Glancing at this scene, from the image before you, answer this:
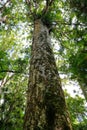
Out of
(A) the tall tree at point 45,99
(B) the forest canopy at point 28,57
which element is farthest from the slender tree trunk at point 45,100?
(B) the forest canopy at point 28,57

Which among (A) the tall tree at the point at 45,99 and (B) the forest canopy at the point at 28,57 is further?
(B) the forest canopy at the point at 28,57

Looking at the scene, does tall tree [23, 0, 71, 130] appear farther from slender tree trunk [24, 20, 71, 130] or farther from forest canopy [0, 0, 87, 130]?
forest canopy [0, 0, 87, 130]

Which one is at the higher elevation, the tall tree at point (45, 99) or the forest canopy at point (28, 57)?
the tall tree at point (45, 99)

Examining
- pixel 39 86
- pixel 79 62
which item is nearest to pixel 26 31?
pixel 79 62

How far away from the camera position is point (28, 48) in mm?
14281

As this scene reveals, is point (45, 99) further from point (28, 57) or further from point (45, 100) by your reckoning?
point (28, 57)

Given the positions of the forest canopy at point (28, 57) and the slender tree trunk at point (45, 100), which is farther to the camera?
the forest canopy at point (28, 57)

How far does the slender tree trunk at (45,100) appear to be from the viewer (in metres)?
2.60

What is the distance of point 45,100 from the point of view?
3027 mm

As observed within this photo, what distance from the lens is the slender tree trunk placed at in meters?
2.60

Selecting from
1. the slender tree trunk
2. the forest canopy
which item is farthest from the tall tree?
the forest canopy

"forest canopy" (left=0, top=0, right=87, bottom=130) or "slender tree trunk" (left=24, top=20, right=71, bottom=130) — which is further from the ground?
"slender tree trunk" (left=24, top=20, right=71, bottom=130)

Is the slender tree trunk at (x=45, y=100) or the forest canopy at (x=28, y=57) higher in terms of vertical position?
the slender tree trunk at (x=45, y=100)

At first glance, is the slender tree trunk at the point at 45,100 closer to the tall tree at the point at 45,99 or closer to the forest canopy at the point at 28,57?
the tall tree at the point at 45,99
